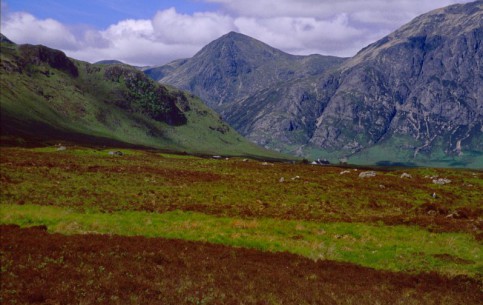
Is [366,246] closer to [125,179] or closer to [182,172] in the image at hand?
[125,179]

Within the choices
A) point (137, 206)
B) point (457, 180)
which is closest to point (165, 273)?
point (137, 206)

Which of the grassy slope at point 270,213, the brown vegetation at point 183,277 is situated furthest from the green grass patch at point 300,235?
the brown vegetation at point 183,277

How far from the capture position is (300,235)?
30.2 m

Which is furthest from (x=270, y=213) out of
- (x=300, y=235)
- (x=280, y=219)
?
(x=300, y=235)

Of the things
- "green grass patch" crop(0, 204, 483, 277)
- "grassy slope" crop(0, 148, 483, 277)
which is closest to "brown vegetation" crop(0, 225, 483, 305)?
"green grass patch" crop(0, 204, 483, 277)

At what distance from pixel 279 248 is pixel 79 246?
12.3m

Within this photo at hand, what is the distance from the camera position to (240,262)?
23594mm

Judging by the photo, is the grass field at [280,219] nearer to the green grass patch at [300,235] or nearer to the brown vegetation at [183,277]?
the green grass patch at [300,235]

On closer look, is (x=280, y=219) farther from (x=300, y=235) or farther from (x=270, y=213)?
(x=300, y=235)

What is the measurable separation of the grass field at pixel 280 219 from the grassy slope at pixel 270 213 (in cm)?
10

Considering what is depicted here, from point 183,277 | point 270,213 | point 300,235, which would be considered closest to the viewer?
point 183,277

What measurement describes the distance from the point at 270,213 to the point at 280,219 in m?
2.36

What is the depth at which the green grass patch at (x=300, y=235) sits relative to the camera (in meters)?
25.8

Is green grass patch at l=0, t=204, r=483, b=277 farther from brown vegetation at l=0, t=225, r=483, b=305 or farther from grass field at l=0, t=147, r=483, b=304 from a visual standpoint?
brown vegetation at l=0, t=225, r=483, b=305
